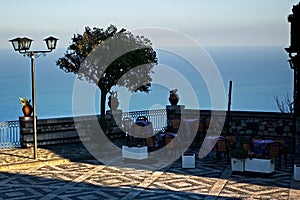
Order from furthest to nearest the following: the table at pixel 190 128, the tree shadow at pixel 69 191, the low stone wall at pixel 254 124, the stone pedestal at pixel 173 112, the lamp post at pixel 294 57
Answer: the stone pedestal at pixel 173 112 < the table at pixel 190 128 < the low stone wall at pixel 254 124 < the lamp post at pixel 294 57 < the tree shadow at pixel 69 191

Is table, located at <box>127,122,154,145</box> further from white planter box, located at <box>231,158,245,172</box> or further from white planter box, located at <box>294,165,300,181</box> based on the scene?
white planter box, located at <box>294,165,300,181</box>

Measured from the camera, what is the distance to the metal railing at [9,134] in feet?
50.8

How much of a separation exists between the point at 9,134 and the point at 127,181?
5.83m

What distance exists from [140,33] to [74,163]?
595 cm

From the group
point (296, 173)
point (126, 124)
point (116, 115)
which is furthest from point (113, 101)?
point (296, 173)

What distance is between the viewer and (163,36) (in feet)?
51.2

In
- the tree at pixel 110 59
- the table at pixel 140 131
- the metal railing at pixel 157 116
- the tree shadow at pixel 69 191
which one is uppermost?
the tree at pixel 110 59

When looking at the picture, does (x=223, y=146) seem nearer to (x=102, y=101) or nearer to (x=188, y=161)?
(x=188, y=161)

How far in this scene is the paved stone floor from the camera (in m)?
10.1

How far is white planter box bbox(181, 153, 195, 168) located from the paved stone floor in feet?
0.54

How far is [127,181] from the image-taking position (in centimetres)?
1126

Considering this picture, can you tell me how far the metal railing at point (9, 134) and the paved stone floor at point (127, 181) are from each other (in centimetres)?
160

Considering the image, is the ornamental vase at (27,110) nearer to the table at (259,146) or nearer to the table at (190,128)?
the table at (190,128)

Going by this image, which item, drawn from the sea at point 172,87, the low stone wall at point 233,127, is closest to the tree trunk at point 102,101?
the sea at point 172,87
